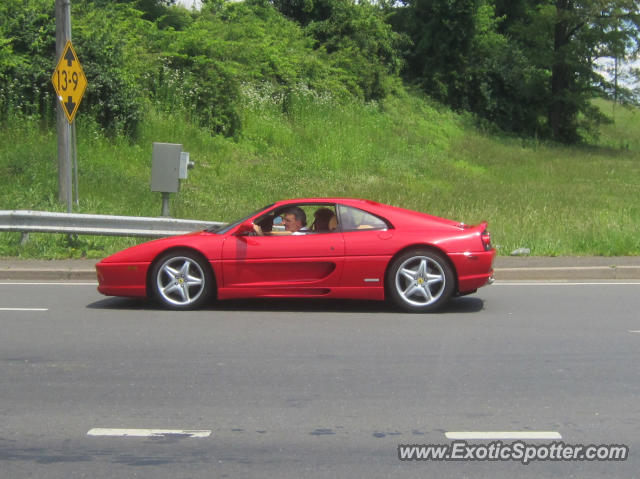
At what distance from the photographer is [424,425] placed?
4.77 metres

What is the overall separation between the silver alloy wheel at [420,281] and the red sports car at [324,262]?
0.01 metres

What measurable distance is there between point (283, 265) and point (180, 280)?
1.18 metres

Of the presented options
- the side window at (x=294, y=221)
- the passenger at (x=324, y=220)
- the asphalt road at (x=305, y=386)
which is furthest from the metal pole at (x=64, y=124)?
the passenger at (x=324, y=220)

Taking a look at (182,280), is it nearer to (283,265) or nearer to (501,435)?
(283,265)

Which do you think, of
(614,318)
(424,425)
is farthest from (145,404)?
(614,318)

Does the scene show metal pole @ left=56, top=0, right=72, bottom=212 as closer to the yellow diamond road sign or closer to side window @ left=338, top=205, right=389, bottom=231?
the yellow diamond road sign

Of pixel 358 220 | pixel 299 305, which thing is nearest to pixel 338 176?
pixel 299 305

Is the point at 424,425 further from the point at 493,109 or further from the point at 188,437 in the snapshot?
the point at 493,109

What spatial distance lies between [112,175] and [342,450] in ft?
47.5

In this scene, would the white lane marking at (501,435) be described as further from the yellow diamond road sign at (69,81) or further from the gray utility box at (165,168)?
the yellow diamond road sign at (69,81)

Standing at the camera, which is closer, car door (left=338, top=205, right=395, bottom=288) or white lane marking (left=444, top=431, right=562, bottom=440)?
white lane marking (left=444, top=431, right=562, bottom=440)

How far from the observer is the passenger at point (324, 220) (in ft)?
28.5

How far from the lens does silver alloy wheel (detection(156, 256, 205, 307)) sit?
851 cm

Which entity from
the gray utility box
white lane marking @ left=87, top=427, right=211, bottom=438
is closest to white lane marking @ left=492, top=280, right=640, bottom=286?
the gray utility box
